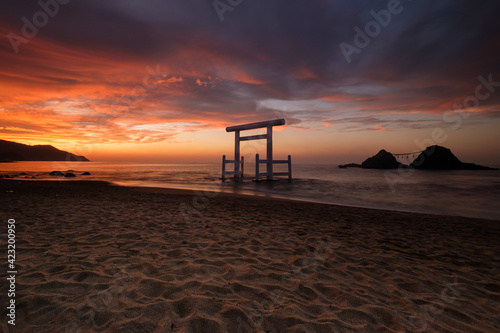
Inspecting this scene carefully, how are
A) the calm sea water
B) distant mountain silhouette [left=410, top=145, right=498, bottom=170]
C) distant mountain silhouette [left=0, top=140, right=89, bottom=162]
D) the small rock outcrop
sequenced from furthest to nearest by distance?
distant mountain silhouette [left=0, top=140, right=89, bottom=162], the small rock outcrop, distant mountain silhouette [left=410, top=145, right=498, bottom=170], the calm sea water

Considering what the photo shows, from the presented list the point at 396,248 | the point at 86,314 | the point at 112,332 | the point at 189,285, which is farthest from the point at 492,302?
the point at 86,314

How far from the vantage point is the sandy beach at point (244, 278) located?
204cm

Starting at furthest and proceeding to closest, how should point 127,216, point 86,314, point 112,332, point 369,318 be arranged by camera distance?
point 127,216 → point 369,318 → point 86,314 → point 112,332

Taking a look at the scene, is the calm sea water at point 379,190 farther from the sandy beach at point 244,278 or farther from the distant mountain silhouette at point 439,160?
the distant mountain silhouette at point 439,160

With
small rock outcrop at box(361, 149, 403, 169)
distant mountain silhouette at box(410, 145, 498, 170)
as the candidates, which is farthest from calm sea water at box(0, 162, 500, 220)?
small rock outcrop at box(361, 149, 403, 169)

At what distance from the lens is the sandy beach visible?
6.71 ft

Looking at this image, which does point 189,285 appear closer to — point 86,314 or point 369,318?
point 86,314

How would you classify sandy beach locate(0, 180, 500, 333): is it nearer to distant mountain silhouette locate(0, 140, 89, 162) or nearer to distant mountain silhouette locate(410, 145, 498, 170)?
distant mountain silhouette locate(410, 145, 498, 170)

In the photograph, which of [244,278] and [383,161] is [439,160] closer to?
[383,161]

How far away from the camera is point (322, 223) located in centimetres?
579

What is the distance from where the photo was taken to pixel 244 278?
109 inches

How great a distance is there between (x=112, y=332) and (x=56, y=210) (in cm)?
582

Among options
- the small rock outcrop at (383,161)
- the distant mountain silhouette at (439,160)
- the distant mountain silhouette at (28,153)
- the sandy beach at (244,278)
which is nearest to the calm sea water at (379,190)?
the sandy beach at (244,278)

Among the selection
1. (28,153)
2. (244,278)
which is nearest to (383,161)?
(244,278)
